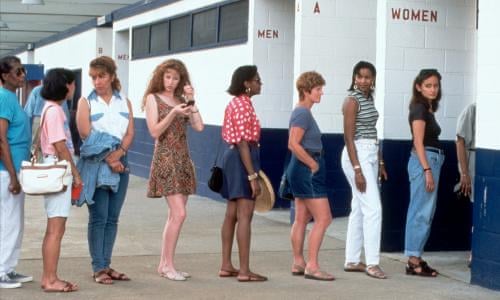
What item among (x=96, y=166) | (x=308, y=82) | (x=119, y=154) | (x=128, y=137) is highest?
(x=308, y=82)

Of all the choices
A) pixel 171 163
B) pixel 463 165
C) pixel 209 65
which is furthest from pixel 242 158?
pixel 209 65

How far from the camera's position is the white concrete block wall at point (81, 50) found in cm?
2528

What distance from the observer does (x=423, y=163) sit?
9430mm

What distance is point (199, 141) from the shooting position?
16953 millimetres

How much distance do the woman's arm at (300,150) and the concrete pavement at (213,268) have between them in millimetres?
992

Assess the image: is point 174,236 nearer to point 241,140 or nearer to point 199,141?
point 241,140

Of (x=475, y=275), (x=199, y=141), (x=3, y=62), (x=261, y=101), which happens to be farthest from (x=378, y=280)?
(x=199, y=141)

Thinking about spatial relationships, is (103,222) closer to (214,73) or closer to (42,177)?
(42,177)

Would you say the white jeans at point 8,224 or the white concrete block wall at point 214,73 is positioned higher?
the white concrete block wall at point 214,73

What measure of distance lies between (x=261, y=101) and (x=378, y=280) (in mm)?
5915

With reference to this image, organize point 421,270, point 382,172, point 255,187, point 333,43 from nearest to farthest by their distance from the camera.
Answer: point 255,187 < point 421,270 < point 382,172 < point 333,43

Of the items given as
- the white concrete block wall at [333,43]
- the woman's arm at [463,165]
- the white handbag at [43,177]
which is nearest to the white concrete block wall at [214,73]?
the white concrete block wall at [333,43]

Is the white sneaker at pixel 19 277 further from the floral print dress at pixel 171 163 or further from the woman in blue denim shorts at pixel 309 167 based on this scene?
the woman in blue denim shorts at pixel 309 167

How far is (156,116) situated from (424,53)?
3171mm
